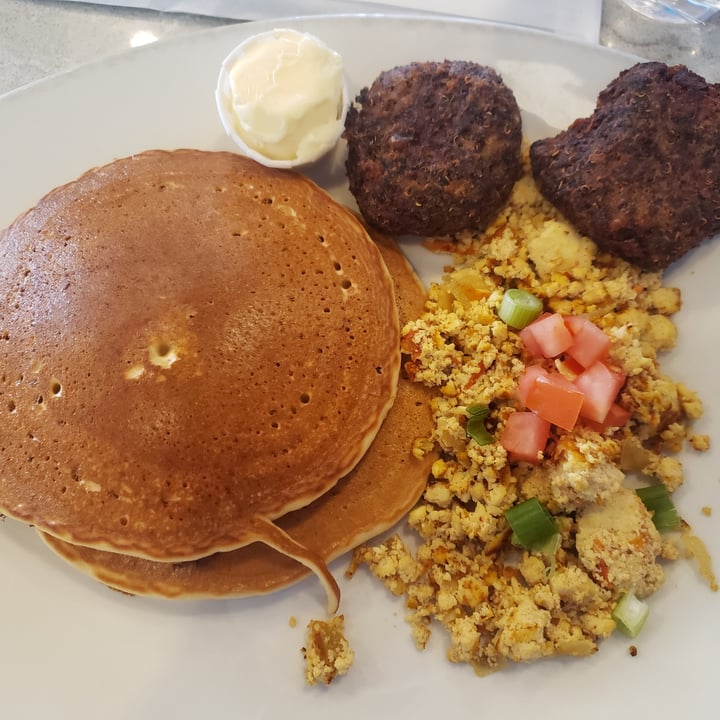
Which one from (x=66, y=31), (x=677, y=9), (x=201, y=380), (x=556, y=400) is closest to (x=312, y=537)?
(x=201, y=380)

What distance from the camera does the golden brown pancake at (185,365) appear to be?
1.57 m

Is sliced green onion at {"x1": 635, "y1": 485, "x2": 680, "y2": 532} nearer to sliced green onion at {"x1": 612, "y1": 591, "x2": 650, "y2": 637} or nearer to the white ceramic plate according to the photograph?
the white ceramic plate

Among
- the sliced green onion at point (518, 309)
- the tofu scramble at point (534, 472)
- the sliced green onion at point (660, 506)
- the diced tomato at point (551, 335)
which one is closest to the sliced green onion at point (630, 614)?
the tofu scramble at point (534, 472)

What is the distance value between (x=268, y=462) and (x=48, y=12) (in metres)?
1.99

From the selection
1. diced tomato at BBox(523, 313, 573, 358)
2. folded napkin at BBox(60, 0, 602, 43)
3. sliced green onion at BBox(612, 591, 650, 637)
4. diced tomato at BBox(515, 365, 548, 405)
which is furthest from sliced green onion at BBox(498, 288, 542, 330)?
folded napkin at BBox(60, 0, 602, 43)

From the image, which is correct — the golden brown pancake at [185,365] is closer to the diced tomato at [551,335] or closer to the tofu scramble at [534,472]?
the tofu scramble at [534,472]

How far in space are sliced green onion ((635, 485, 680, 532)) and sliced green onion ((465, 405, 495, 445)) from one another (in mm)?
469

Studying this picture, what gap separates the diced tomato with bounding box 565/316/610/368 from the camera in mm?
1654

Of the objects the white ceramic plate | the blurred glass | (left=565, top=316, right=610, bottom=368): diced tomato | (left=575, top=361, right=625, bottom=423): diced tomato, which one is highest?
the blurred glass

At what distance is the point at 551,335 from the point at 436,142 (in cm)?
61

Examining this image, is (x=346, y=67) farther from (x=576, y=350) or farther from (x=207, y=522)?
(x=207, y=522)

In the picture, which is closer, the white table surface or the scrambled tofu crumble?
the scrambled tofu crumble

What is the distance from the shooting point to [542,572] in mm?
1656

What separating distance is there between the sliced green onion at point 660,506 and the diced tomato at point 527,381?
45cm
